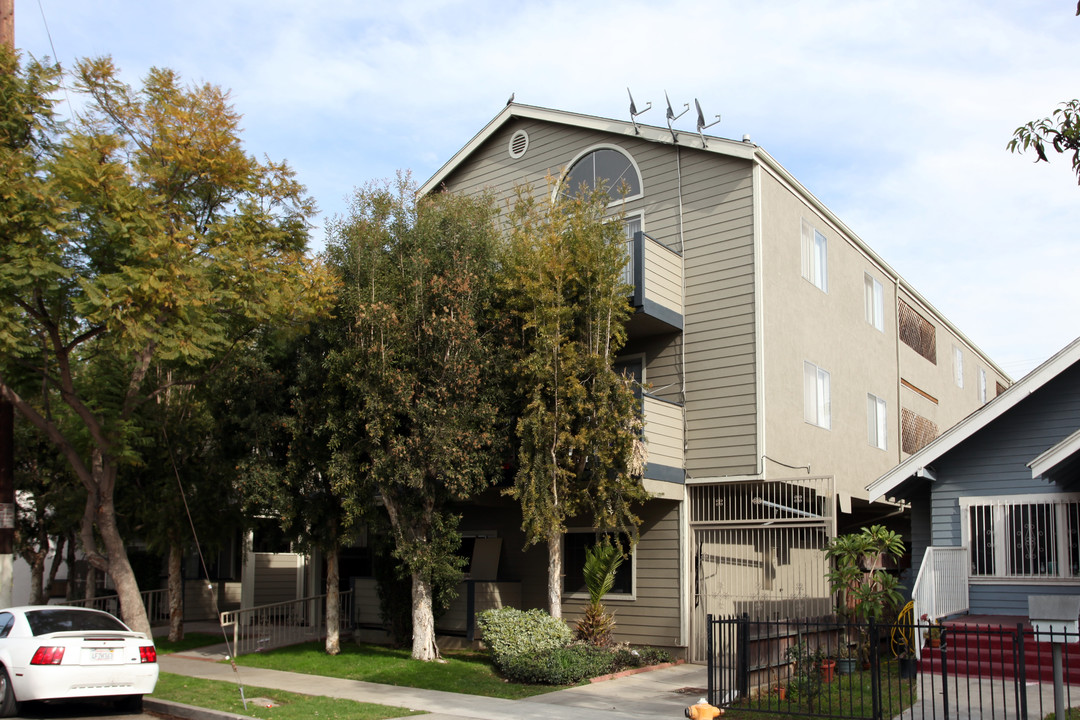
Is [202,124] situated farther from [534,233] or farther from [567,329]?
[567,329]

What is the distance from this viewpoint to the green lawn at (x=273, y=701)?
1167 centimetres

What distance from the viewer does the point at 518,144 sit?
2144cm

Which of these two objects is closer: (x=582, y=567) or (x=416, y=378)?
(x=416, y=378)

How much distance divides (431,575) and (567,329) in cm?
492

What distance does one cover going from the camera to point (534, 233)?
1694 cm

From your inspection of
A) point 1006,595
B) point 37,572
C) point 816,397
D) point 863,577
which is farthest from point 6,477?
point 1006,595

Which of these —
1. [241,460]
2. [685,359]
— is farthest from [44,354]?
[685,359]

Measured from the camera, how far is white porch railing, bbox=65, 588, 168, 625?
79.0ft

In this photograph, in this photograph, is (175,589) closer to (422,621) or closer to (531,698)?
(422,621)

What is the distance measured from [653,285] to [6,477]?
11.8 metres

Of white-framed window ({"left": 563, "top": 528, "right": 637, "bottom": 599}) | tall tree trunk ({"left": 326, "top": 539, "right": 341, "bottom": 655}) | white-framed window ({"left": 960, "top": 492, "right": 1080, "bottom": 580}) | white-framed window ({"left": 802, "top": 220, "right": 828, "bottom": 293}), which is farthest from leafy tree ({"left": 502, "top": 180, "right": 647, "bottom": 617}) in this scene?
white-framed window ({"left": 960, "top": 492, "right": 1080, "bottom": 580})

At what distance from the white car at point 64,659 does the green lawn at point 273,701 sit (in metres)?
0.97

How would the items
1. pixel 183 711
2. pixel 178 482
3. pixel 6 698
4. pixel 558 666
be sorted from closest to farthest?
pixel 6 698, pixel 183 711, pixel 558 666, pixel 178 482

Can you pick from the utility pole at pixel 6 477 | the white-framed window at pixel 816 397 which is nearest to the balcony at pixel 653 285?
the white-framed window at pixel 816 397
